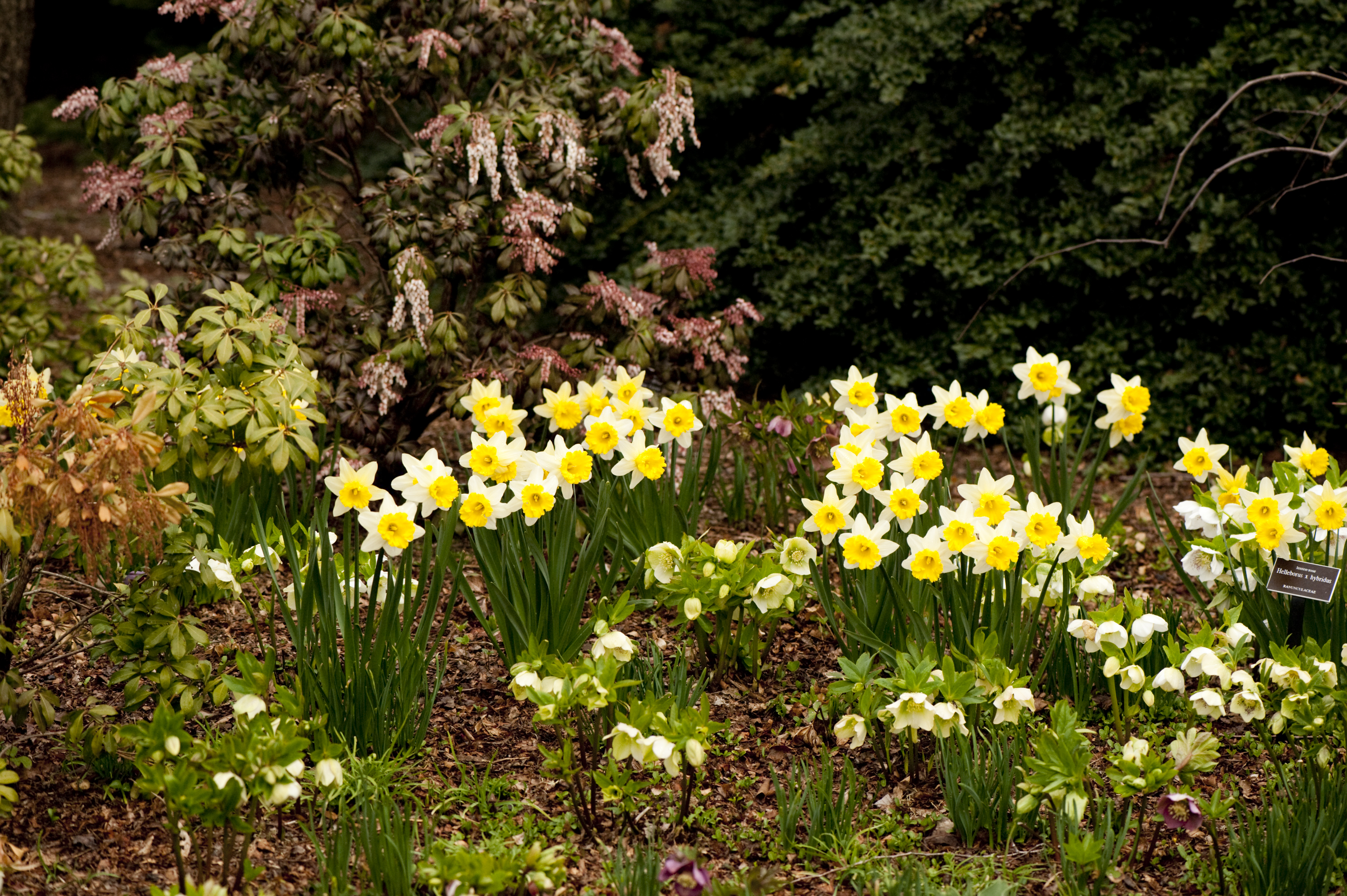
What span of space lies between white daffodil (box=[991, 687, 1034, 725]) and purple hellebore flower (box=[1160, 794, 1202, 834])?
0.35 meters

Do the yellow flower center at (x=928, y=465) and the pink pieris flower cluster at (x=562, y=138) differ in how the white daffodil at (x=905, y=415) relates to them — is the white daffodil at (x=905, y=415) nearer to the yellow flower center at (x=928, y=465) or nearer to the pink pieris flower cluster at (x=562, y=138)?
the yellow flower center at (x=928, y=465)

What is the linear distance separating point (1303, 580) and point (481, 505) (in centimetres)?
183

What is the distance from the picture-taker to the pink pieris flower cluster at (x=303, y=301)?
3314mm

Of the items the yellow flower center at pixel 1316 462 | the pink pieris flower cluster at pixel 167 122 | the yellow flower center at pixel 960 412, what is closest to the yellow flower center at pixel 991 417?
the yellow flower center at pixel 960 412

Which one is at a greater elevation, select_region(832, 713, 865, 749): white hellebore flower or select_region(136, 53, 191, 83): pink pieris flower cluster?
select_region(136, 53, 191, 83): pink pieris flower cluster

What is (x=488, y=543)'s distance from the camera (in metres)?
2.59

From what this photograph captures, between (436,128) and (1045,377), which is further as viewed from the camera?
(436,128)

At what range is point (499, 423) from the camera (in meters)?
2.63

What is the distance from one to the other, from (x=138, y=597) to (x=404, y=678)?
21.9 inches

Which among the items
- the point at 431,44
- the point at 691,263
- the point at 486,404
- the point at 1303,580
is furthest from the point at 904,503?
the point at 431,44

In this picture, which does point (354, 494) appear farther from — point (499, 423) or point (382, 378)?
point (382, 378)

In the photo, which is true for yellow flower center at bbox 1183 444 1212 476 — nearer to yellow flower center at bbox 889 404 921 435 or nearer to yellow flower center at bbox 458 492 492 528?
yellow flower center at bbox 889 404 921 435

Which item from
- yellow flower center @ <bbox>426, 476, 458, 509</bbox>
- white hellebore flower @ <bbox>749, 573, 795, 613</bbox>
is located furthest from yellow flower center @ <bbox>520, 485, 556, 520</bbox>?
white hellebore flower @ <bbox>749, 573, 795, 613</bbox>

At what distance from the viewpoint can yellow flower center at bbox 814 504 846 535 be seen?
2496 mm
